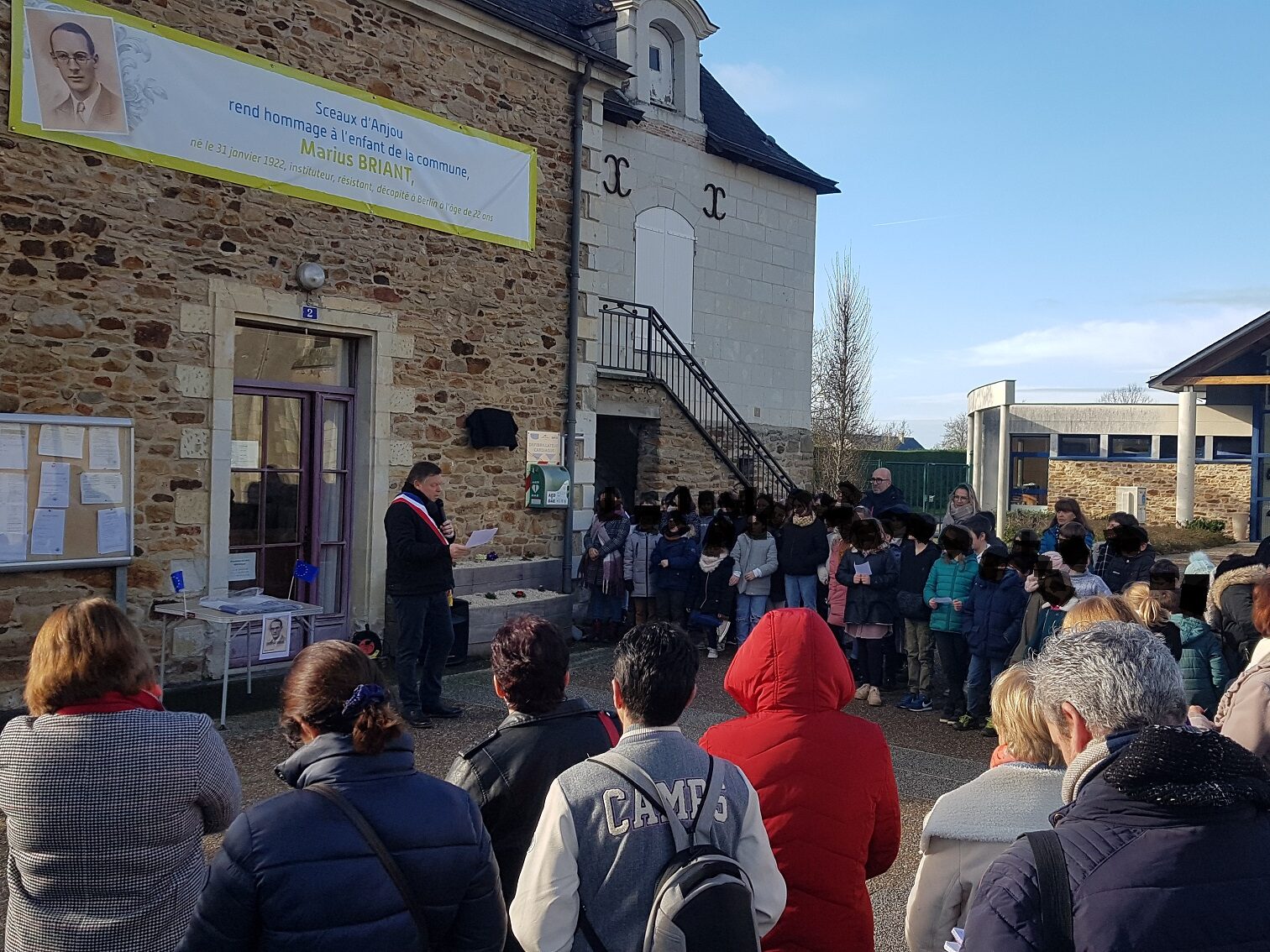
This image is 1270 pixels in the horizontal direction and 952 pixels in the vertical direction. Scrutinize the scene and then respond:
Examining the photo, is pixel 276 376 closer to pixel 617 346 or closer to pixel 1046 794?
pixel 617 346

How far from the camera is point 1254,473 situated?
627 inches

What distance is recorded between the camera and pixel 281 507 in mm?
8859

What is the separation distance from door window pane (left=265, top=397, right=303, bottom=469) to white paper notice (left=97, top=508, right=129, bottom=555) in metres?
1.48

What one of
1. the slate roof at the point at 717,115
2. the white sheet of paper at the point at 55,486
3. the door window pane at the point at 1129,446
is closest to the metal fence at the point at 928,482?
the door window pane at the point at 1129,446

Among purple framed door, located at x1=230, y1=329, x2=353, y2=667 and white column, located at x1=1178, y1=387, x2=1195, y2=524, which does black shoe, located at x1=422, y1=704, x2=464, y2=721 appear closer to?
purple framed door, located at x1=230, y1=329, x2=353, y2=667

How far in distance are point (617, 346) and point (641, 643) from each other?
11601 millimetres

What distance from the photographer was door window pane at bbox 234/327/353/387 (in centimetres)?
854

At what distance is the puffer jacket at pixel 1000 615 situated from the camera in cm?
700

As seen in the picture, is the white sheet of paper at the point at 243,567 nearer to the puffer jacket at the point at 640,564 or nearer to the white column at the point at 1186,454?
the puffer jacket at the point at 640,564

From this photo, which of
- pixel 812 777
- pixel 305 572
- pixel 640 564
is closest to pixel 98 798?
pixel 812 777

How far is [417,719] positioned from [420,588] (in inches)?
33.6

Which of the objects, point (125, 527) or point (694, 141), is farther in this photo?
point (694, 141)

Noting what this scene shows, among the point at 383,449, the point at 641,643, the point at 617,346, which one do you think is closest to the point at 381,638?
the point at 383,449

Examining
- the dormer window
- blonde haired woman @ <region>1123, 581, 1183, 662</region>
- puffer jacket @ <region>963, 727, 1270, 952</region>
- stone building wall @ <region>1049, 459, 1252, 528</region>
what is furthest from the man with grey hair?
stone building wall @ <region>1049, 459, 1252, 528</region>
